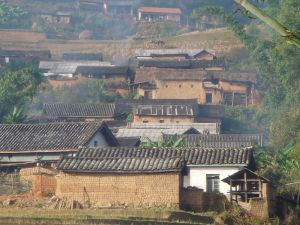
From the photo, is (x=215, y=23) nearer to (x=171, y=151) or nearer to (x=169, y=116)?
(x=169, y=116)

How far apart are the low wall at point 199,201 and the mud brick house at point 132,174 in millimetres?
264

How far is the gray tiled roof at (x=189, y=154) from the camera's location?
26.5m

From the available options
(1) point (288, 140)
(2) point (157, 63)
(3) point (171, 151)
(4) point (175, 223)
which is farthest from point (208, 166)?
(2) point (157, 63)

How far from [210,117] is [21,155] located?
2656 cm

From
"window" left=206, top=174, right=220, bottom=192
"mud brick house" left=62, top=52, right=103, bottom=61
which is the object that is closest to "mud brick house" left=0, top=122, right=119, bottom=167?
"window" left=206, top=174, right=220, bottom=192

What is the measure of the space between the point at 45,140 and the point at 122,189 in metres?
7.62

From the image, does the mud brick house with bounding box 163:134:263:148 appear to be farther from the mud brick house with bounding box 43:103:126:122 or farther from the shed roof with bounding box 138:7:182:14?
the shed roof with bounding box 138:7:182:14

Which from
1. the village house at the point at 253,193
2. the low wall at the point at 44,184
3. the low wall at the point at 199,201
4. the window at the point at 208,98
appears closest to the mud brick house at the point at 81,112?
the window at the point at 208,98

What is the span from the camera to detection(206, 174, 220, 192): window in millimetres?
27219

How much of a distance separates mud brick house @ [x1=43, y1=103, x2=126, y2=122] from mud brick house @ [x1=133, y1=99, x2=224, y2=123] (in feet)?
5.05

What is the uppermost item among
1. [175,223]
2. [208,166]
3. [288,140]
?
[288,140]

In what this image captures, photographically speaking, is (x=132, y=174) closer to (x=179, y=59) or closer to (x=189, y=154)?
(x=189, y=154)

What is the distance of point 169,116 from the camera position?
181 feet

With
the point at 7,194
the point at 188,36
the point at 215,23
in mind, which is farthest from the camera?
the point at 215,23
